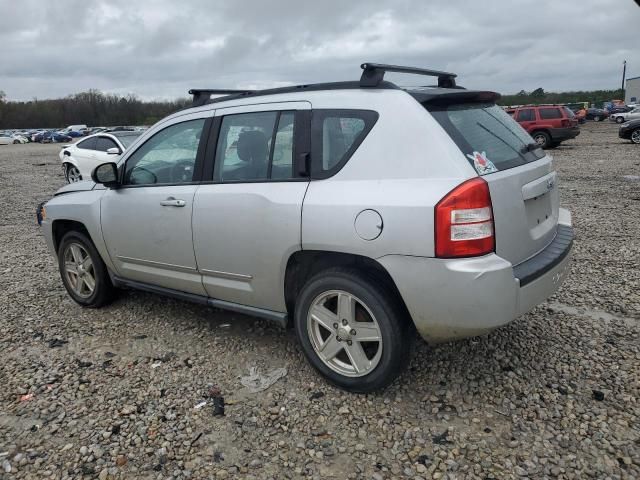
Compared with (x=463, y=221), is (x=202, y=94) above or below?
above

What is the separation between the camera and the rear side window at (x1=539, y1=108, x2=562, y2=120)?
19766 mm

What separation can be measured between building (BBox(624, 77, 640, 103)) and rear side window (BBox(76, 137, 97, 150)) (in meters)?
72.7

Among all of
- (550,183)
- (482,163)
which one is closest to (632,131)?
(550,183)

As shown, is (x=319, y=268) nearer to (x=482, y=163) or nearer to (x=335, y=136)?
(x=335, y=136)

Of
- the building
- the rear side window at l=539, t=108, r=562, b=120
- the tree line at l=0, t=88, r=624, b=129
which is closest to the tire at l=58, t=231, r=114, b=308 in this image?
the rear side window at l=539, t=108, r=562, b=120

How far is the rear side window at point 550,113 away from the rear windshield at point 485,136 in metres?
18.4

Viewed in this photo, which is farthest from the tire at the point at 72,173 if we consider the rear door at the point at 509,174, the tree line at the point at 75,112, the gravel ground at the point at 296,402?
the tree line at the point at 75,112

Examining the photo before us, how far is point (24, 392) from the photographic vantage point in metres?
3.35

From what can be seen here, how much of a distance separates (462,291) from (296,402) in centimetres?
124

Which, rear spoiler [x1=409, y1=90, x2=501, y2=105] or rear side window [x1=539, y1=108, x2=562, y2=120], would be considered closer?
rear spoiler [x1=409, y1=90, x2=501, y2=105]

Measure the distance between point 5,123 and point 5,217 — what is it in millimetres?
103053

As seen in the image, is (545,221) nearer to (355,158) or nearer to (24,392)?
(355,158)

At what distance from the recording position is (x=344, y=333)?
119 inches

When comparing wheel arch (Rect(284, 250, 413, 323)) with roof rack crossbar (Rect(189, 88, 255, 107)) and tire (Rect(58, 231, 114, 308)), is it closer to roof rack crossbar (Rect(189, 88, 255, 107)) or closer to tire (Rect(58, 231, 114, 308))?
roof rack crossbar (Rect(189, 88, 255, 107))
